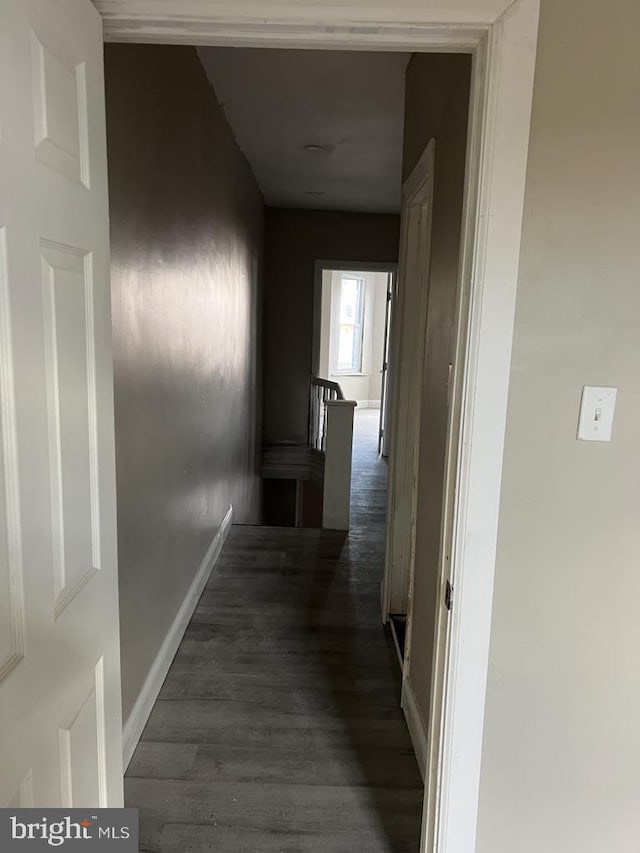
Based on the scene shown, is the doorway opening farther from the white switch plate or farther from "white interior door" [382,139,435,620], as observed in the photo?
"white interior door" [382,139,435,620]

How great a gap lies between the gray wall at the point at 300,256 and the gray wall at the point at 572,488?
5.40m

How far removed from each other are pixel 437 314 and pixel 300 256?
4813 mm

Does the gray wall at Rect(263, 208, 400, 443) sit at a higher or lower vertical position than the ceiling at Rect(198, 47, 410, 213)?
lower

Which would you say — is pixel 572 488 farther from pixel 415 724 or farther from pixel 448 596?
pixel 415 724

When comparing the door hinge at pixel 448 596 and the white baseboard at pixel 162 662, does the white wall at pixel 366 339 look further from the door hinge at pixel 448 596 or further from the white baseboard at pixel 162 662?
the door hinge at pixel 448 596

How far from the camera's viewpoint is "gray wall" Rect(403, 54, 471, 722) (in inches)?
70.2

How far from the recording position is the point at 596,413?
4.13ft

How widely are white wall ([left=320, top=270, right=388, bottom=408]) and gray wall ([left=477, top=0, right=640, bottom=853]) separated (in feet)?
28.3

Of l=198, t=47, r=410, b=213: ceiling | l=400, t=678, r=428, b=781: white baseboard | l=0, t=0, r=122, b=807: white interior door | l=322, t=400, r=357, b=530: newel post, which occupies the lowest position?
l=400, t=678, r=428, b=781: white baseboard

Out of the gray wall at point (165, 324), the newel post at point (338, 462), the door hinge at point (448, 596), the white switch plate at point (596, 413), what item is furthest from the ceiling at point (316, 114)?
the door hinge at point (448, 596)

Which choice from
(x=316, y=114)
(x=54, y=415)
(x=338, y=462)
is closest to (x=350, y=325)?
(x=338, y=462)

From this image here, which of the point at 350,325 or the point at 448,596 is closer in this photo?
the point at 448,596

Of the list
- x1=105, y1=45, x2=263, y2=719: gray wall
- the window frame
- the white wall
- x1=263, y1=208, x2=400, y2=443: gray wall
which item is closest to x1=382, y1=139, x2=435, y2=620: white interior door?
x1=105, y1=45, x2=263, y2=719: gray wall

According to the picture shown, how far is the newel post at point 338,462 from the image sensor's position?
4188mm
